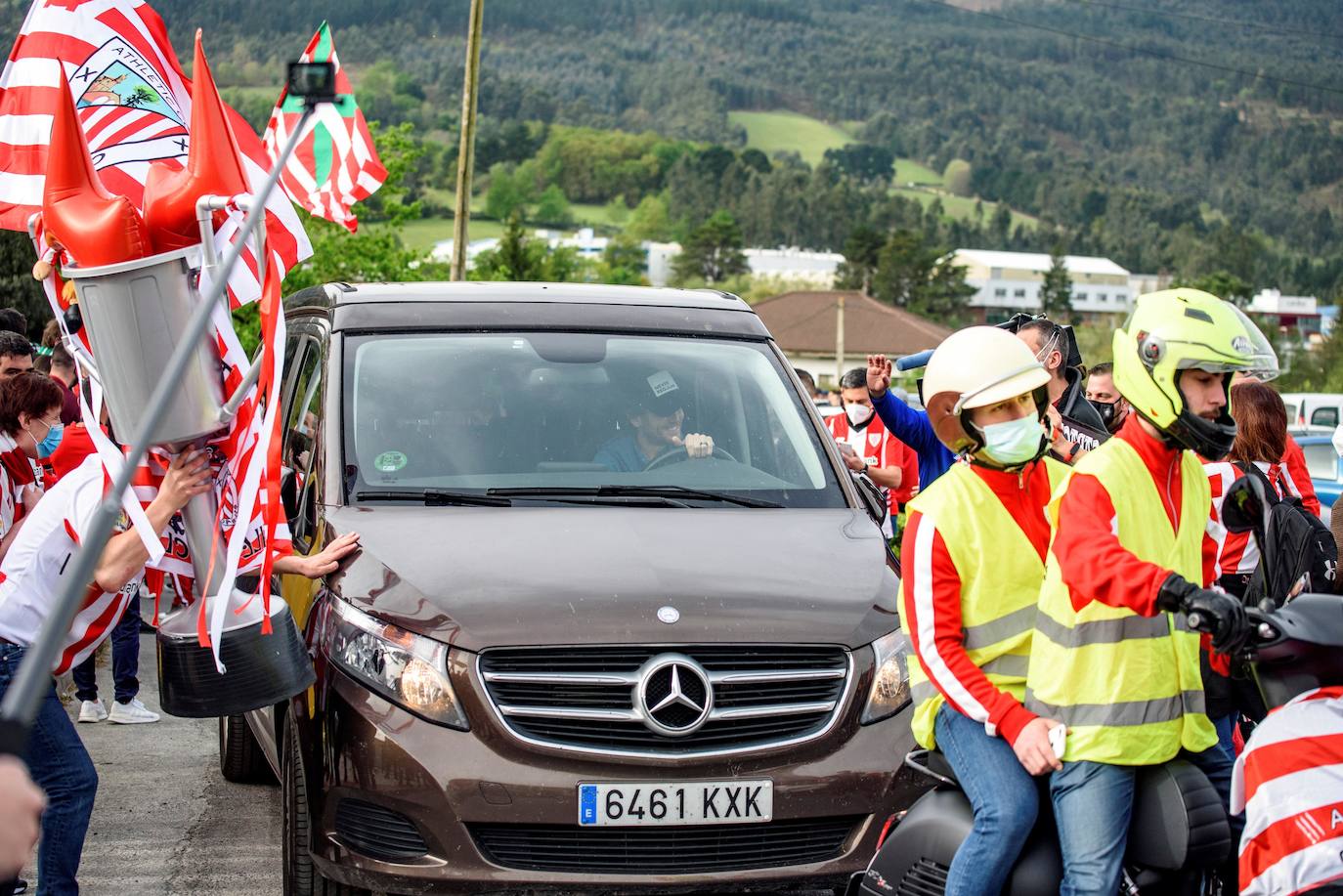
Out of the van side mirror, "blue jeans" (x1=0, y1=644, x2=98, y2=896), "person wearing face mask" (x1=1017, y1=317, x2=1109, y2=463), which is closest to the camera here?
"blue jeans" (x1=0, y1=644, x2=98, y2=896)

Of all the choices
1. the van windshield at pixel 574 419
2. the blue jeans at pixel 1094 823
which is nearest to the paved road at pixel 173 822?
the van windshield at pixel 574 419

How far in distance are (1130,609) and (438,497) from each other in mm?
2654

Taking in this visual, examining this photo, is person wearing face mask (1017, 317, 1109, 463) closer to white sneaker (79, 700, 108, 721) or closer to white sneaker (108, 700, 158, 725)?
white sneaker (108, 700, 158, 725)

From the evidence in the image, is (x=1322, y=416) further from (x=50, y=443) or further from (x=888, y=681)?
(x=888, y=681)

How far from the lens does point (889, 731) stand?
484 cm

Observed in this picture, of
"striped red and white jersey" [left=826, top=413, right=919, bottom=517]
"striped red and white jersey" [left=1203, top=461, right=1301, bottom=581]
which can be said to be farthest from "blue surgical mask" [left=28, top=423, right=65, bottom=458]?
"striped red and white jersey" [left=1203, top=461, right=1301, bottom=581]

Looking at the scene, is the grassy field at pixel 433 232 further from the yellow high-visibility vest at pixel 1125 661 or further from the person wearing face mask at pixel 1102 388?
the yellow high-visibility vest at pixel 1125 661

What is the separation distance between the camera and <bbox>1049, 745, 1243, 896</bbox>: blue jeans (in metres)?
3.53

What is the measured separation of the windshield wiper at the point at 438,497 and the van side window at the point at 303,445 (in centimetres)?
24

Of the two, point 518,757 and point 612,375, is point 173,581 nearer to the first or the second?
point 518,757

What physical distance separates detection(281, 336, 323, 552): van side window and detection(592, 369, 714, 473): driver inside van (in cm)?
98

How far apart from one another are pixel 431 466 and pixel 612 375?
0.83 meters

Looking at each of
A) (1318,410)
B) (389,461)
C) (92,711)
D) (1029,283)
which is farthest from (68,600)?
(1029,283)

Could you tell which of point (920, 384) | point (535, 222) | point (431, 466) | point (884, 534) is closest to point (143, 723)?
point (431, 466)
